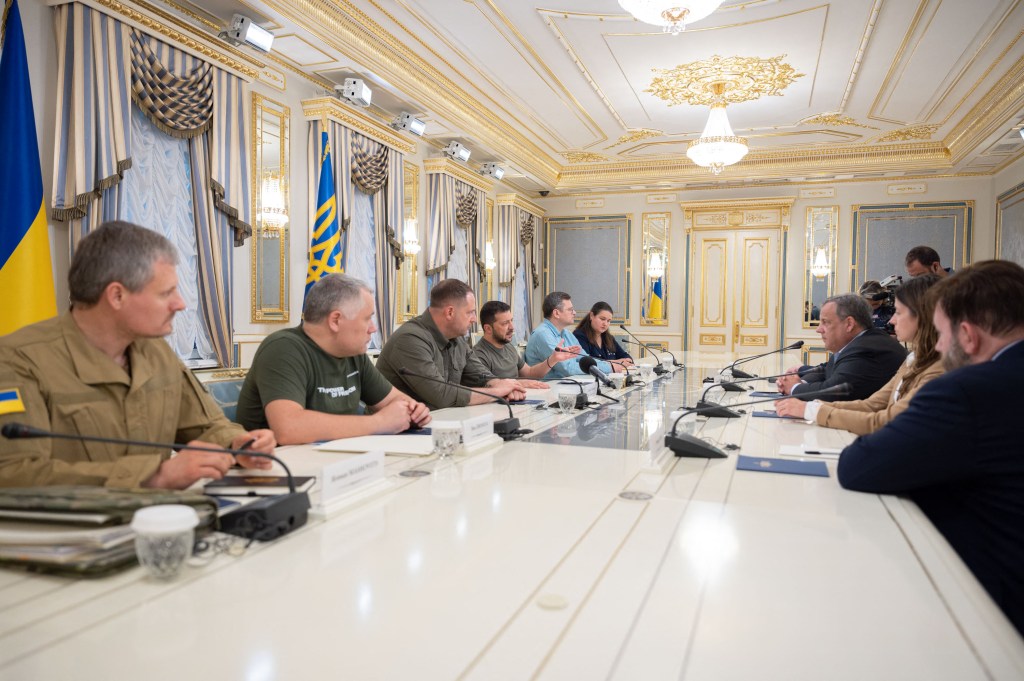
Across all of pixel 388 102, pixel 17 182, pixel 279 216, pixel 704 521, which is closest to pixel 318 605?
pixel 704 521

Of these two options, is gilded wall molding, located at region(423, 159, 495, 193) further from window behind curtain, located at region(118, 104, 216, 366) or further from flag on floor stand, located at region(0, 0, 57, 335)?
flag on floor stand, located at region(0, 0, 57, 335)

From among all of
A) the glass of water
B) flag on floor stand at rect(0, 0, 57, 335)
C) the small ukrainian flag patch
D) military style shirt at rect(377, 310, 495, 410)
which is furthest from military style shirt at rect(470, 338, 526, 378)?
the small ukrainian flag patch


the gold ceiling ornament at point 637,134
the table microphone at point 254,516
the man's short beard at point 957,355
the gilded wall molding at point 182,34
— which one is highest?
the gold ceiling ornament at point 637,134

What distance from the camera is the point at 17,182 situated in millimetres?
3193

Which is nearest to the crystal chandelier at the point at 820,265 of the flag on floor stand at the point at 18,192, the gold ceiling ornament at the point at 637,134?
the gold ceiling ornament at the point at 637,134

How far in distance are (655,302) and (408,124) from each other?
4916mm

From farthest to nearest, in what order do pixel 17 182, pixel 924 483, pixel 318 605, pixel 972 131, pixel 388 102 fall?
1. pixel 972 131
2. pixel 388 102
3. pixel 17 182
4. pixel 924 483
5. pixel 318 605

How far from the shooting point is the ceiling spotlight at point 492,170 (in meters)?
7.85

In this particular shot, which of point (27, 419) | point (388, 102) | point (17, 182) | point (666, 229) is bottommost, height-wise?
point (27, 419)

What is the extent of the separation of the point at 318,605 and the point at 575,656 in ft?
1.17

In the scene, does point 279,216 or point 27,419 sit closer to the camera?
point 27,419

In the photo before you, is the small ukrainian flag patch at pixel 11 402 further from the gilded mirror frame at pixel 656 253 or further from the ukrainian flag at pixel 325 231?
the gilded mirror frame at pixel 656 253

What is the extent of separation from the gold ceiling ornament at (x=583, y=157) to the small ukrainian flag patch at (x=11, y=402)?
25.9 ft

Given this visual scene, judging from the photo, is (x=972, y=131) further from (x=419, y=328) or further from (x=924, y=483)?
(x=924, y=483)
